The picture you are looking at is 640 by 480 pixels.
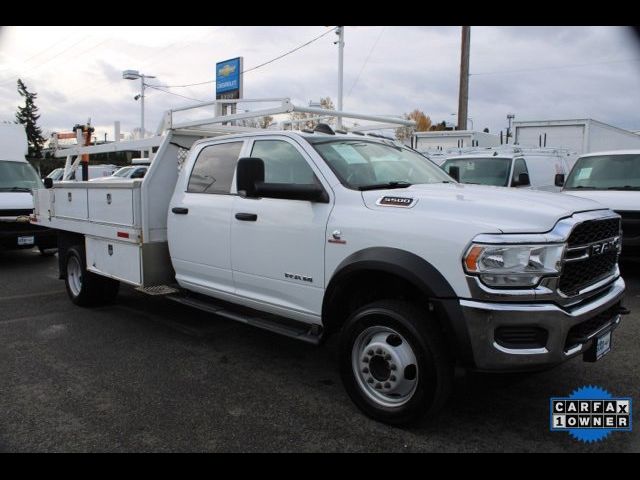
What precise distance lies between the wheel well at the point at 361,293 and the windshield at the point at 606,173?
20.4 ft

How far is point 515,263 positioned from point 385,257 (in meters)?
0.78

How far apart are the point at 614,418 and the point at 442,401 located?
1.21m

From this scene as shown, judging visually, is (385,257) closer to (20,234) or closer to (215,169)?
(215,169)

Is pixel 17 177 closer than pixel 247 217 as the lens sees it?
No

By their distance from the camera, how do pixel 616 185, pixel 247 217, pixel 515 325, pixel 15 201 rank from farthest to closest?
1. pixel 15 201
2. pixel 616 185
3. pixel 247 217
4. pixel 515 325

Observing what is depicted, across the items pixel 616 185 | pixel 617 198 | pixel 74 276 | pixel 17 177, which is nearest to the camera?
pixel 74 276

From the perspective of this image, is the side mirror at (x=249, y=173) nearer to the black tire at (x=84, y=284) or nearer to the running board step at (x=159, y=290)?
the running board step at (x=159, y=290)

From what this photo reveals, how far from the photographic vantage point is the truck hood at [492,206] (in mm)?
3158

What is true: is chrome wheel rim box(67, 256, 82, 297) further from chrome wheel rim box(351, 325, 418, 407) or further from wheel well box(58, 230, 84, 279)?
chrome wheel rim box(351, 325, 418, 407)

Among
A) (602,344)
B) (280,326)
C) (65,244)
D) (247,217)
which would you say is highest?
(247,217)

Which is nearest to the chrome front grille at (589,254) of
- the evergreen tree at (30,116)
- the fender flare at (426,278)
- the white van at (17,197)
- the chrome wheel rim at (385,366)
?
the fender flare at (426,278)

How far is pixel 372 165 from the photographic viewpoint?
169 inches

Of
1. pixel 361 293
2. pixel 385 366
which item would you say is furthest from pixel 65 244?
pixel 385 366

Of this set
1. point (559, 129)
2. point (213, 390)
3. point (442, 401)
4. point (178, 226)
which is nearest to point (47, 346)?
point (178, 226)
